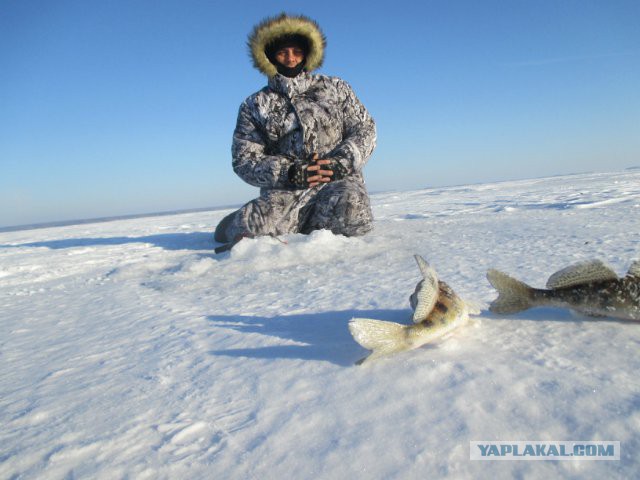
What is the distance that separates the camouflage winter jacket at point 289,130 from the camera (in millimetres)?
4088

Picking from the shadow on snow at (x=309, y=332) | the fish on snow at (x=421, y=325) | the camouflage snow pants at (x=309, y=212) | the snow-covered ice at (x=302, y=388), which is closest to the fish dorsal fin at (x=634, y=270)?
the snow-covered ice at (x=302, y=388)

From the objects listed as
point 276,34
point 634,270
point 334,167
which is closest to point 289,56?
point 276,34

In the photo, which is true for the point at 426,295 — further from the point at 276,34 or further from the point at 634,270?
the point at 276,34

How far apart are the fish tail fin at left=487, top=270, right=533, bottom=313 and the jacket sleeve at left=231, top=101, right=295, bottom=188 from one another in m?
2.90

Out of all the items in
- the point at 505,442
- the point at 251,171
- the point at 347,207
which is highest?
the point at 251,171

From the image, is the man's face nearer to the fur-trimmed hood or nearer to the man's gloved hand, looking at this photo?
the fur-trimmed hood

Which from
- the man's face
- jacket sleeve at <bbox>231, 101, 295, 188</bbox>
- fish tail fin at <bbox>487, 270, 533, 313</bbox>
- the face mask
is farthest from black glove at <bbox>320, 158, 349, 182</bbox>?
fish tail fin at <bbox>487, 270, 533, 313</bbox>

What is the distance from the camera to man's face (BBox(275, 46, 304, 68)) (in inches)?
169

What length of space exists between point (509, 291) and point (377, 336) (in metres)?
0.61

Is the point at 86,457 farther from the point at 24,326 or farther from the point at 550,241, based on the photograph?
the point at 550,241

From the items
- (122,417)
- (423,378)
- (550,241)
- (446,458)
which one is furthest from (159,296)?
(550,241)

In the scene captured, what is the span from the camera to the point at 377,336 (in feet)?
3.69

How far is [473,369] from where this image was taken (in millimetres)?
1054

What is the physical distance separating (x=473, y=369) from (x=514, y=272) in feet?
4.07
